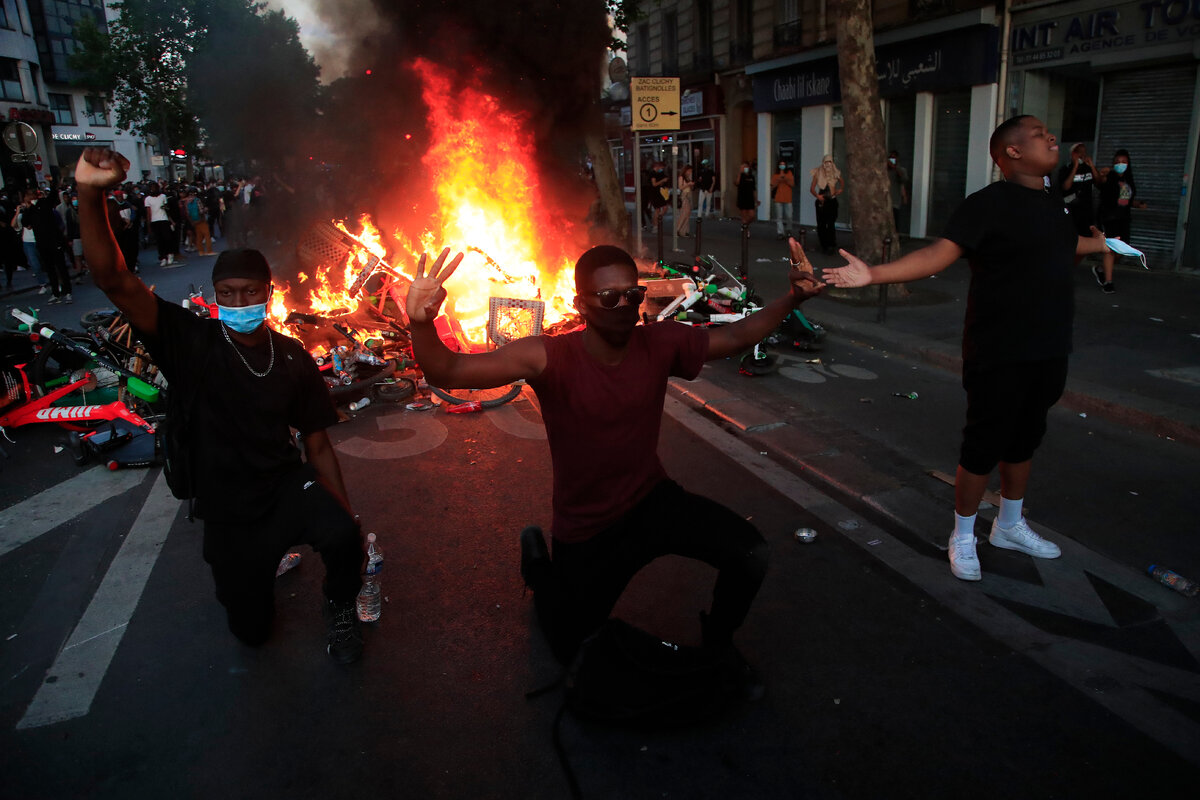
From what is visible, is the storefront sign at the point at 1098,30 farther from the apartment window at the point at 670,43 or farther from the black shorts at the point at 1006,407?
the apartment window at the point at 670,43

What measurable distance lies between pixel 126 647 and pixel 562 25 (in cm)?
998

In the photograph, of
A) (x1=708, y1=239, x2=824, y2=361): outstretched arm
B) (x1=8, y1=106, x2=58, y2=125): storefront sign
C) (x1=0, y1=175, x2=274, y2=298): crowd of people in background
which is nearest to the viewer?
(x1=708, y1=239, x2=824, y2=361): outstretched arm

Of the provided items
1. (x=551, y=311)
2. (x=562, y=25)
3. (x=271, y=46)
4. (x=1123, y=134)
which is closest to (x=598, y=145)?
(x=562, y=25)

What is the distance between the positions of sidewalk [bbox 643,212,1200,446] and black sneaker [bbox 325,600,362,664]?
10.7 ft

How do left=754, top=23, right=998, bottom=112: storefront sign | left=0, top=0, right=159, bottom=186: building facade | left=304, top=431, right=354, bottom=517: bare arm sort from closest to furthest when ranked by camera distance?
left=304, top=431, right=354, bottom=517: bare arm < left=754, top=23, right=998, bottom=112: storefront sign < left=0, top=0, right=159, bottom=186: building facade

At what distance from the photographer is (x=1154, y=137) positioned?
1242 centimetres

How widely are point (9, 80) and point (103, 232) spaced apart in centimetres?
4774

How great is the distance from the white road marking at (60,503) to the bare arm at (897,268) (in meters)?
4.74

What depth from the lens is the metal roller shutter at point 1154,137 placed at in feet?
39.6

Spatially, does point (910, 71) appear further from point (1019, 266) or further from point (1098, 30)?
point (1019, 266)

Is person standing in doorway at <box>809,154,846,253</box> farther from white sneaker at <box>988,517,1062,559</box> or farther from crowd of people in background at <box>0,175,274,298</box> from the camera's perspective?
white sneaker at <box>988,517,1062,559</box>

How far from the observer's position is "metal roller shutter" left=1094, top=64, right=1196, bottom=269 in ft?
39.6

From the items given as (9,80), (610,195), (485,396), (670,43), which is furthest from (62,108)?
(485,396)

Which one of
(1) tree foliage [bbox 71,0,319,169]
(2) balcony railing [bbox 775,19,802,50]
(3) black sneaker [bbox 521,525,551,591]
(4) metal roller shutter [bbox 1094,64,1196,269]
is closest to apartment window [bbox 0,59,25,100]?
(1) tree foliage [bbox 71,0,319,169]
